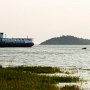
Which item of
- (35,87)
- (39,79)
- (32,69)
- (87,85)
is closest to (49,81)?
(39,79)

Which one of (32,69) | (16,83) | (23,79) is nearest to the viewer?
(16,83)

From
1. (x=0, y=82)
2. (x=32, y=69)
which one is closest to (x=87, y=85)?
(x=0, y=82)

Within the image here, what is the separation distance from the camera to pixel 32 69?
57906 mm

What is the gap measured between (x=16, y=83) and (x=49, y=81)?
5.21 meters

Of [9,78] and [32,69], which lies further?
[32,69]

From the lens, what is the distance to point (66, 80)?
142 ft

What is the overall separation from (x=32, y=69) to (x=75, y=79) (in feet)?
47.9

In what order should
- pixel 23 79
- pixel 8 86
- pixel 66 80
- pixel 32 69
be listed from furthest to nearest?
pixel 32 69 → pixel 66 80 → pixel 23 79 → pixel 8 86

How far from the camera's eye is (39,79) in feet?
133

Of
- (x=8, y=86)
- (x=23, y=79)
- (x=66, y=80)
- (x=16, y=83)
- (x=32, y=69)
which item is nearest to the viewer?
(x=8, y=86)

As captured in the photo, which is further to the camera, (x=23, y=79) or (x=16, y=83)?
(x=23, y=79)

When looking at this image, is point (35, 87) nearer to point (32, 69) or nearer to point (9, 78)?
point (9, 78)

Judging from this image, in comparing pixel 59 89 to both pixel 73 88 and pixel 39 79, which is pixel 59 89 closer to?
pixel 73 88

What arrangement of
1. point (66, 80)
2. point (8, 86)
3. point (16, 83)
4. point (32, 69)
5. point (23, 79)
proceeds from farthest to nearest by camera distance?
point (32, 69)
point (66, 80)
point (23, 79)
point (16, 83)
point (8, 86)
